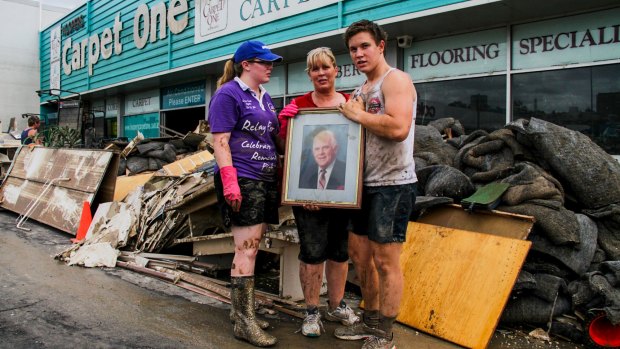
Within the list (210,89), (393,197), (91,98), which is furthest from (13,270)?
(91,98)

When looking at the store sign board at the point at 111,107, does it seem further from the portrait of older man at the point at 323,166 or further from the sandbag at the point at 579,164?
the sandbag at the point at 579,164

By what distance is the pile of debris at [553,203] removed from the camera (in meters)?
3.58

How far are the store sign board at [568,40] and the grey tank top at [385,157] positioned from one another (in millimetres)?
3905

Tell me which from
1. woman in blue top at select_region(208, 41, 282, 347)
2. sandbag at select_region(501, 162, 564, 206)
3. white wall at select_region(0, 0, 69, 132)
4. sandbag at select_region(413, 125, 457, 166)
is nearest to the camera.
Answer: woman in blue top at select_region(208, 41, 282, 347)

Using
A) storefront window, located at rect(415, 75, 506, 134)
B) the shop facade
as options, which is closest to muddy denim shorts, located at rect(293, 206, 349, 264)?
the shop facade

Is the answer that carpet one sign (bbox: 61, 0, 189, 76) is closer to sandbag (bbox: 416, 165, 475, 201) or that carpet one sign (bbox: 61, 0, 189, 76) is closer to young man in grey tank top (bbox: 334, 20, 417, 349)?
sandbag (bbox: 416, 165, 475, 201)

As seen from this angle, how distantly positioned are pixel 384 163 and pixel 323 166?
44 cm

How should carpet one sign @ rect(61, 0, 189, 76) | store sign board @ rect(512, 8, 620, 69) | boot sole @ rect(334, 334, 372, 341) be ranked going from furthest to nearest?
carpet one sign @ rect(61, 0, 189, 76) → store sign board @ rect(512, 8, 620, 69) → boot sole @ rect(334, 334, 372, 341)

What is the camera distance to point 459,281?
3625 millimetres

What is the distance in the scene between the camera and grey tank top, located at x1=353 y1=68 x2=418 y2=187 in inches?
122

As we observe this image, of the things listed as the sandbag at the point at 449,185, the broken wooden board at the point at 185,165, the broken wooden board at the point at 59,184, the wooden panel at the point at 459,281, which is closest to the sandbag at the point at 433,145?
the sandbag at the point at 449,185

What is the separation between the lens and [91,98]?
1825 centimetres

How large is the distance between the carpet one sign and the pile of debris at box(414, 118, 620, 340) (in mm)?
8816

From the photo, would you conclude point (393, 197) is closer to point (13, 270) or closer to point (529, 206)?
point (529, 206)
